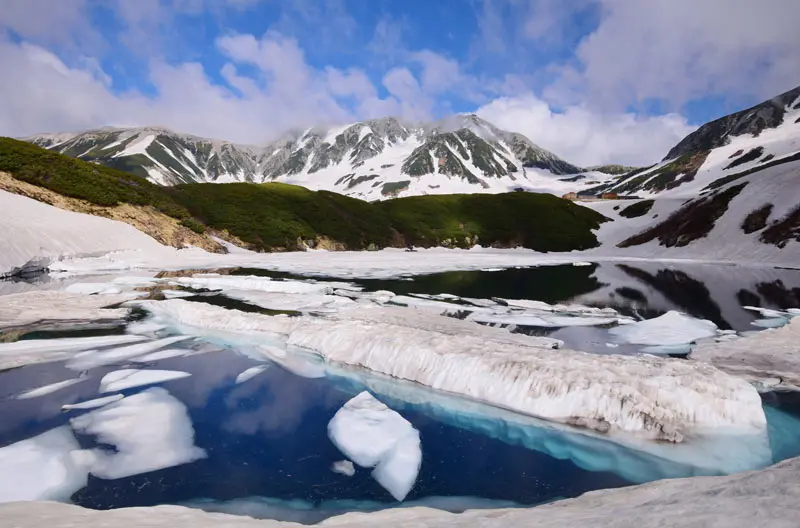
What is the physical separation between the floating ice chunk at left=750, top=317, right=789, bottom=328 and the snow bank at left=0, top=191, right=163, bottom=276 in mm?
50520

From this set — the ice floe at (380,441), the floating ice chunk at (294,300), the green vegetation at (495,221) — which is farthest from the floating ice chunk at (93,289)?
the green vegetation at (495,221)

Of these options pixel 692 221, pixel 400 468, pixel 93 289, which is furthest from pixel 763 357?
pixel 692 221

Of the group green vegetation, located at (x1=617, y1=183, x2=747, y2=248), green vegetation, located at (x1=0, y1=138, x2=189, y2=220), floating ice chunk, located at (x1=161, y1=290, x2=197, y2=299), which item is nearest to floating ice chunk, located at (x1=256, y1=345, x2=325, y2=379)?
floating ice chunk, located at (x1=161, y1=290, x2=197, y2=299)

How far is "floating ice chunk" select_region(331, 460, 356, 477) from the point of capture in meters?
7.82

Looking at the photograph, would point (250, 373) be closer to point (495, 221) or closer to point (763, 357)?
point (763, 357)

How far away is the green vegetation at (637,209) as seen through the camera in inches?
4333

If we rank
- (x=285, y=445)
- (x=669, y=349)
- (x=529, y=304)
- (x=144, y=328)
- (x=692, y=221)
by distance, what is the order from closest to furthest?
(x=285, y=445) → (x=669, y=349) → (x=144, y=328) → (x=529, y=304) → (x=692, y=221)

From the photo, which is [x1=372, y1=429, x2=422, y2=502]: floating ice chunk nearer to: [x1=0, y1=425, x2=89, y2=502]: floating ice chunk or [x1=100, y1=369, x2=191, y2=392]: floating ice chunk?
[x1=0, y1=425, x2=89, y2=502]: floating ice chunk

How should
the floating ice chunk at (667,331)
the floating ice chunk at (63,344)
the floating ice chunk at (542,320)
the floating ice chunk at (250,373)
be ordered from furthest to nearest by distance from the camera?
the floating ice chunk at (542,320) < the floating ice chunk at (667,331) < the floating ice chunk at (63,344) < the floating ice chunk at (250,373)

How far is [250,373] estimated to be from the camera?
12953 mm

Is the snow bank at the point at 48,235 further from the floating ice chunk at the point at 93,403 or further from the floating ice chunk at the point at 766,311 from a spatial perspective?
the floating ice chunk at the point at 766,311

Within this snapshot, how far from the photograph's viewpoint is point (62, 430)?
8945 mm

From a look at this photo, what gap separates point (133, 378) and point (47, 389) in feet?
6.45

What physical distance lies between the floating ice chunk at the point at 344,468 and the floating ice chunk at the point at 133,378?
675 cm
